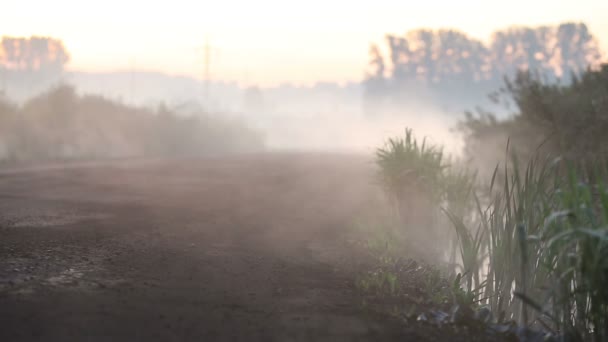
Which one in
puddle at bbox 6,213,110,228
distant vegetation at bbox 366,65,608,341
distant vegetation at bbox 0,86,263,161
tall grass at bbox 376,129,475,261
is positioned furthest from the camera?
distant vegetation at bbox 0,86,263,161

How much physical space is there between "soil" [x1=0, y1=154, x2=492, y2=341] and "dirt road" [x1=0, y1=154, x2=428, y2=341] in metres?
0.01

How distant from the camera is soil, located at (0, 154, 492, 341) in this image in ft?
13.1

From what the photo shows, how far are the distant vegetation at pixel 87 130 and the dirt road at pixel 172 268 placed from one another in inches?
448

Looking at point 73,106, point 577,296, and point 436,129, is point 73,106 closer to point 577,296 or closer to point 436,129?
point 577,296

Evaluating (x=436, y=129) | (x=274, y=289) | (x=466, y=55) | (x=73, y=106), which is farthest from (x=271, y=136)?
(x=274, y=289)

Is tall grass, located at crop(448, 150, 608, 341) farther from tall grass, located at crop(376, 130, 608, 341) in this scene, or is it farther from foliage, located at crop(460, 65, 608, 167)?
foliage, located at crop(460, 65, 608, 167)

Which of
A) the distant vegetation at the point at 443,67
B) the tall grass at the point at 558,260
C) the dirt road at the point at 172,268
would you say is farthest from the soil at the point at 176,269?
the distant vegetation at the point at 443,67

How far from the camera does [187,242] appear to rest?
6977 millimetres

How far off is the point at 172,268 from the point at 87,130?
2183 centimetres

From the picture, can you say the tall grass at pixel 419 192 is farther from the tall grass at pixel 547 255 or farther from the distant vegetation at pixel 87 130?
the distant vegetation at pixel 87 130

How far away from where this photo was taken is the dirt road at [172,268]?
158 inches

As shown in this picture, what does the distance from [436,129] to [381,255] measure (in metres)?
73.6

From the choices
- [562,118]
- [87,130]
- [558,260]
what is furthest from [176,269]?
[87,130]

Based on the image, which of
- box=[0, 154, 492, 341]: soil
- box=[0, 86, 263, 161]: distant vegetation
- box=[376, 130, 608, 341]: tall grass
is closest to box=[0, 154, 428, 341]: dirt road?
box=[0, 154, 492, 341]: soil
